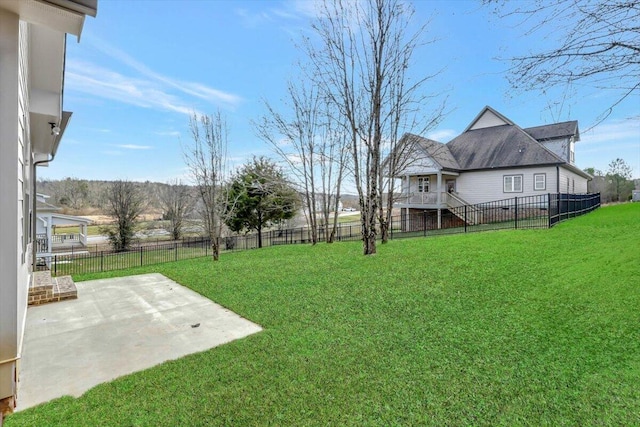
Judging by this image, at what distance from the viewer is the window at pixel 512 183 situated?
17.9 m

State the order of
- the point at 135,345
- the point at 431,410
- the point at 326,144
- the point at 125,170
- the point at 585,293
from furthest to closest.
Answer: the point at 125,170, the point at 326,144, the point at 585,293, the point at 135,345, the point at 431,410

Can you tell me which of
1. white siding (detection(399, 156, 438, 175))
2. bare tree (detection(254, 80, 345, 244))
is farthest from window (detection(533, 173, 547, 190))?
bare tree (detection(254, 80, 345, 244))

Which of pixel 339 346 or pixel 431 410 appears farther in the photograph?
pixel 339 346

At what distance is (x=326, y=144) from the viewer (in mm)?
14773

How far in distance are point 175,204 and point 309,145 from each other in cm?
2200

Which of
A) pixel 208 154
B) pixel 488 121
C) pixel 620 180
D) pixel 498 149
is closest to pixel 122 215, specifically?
pixel 208 154

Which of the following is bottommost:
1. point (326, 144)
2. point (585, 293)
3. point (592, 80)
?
point (585, 293)

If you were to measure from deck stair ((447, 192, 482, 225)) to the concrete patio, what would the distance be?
16593 mm

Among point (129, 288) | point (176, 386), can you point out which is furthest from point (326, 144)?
point (176, 386)

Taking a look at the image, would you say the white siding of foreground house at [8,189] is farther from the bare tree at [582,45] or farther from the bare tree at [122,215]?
the bare tree at [122,215]

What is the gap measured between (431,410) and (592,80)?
11.1 feet

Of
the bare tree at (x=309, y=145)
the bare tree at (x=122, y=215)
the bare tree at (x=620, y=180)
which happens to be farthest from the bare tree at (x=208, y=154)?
the bare tree at (x=620, y=180)

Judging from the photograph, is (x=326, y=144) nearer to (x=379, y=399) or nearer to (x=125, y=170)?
(x=379, y=399)

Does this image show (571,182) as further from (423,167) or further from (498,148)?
(423,167)
